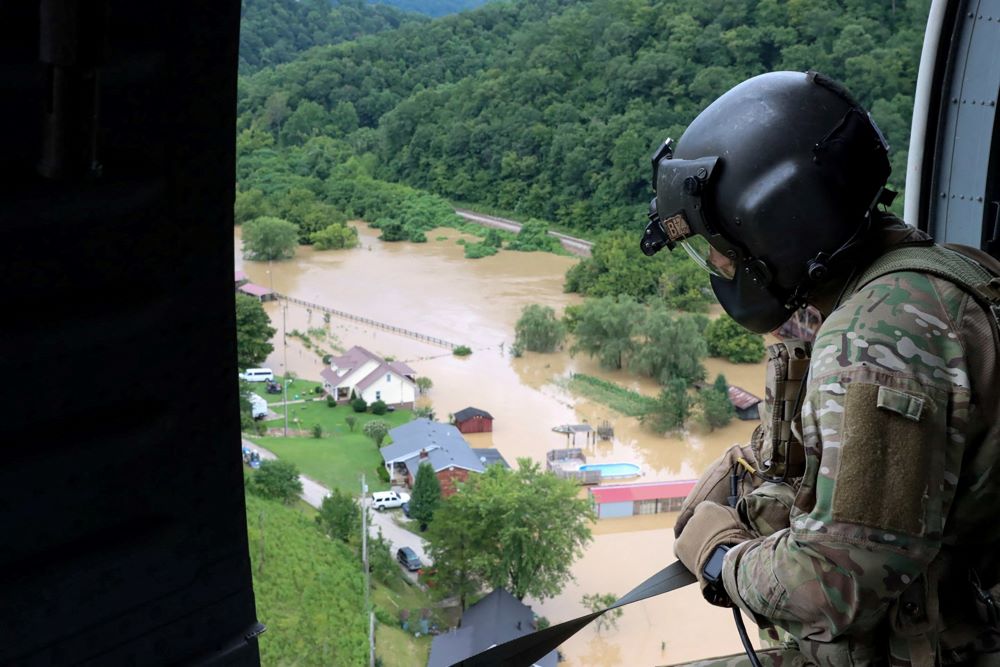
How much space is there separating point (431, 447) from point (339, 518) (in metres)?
1.60

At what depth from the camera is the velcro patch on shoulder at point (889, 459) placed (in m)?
0.86

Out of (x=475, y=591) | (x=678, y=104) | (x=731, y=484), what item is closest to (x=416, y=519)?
(x=475, y=591)

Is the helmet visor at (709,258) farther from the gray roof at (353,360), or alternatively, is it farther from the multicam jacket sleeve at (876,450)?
the gray roof at (353,360)

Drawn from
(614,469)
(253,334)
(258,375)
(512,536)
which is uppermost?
(253,334)

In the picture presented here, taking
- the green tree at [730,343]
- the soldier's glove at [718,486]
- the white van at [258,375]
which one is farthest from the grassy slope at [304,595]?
the soldier's glove at [718,486]

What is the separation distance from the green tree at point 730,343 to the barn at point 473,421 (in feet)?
10.4

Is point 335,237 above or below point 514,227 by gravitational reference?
below

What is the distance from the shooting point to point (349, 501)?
1042cm

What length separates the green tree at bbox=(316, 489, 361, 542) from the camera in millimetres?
10055

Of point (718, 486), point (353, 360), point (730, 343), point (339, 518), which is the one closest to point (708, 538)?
point (718, 486)

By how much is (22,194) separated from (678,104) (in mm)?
14972

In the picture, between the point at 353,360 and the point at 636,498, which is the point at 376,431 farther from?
the point at 636,498

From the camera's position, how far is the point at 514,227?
17344 mm

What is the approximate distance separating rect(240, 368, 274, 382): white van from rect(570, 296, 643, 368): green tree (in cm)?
395
